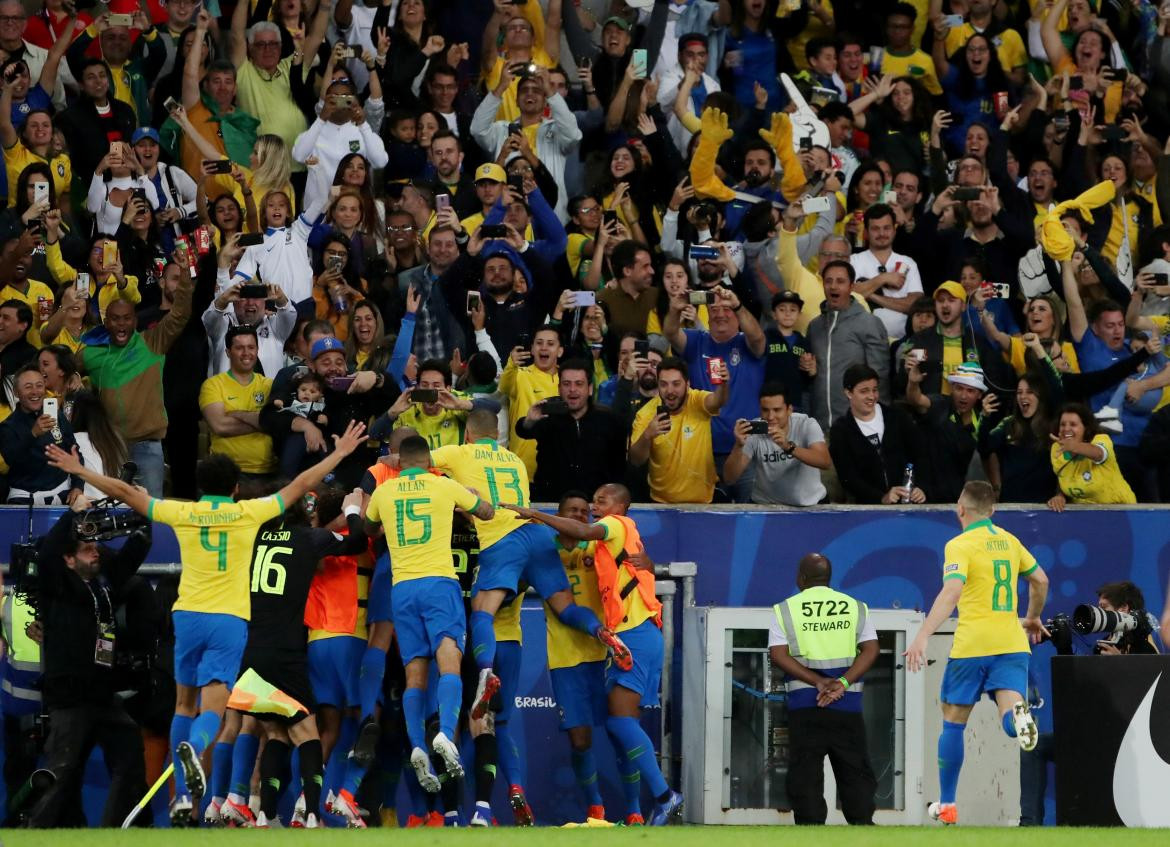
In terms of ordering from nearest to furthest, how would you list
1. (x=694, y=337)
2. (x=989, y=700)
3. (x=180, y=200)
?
(x=989, y=700) → (x=694, y=337) → (x=180, y=200)

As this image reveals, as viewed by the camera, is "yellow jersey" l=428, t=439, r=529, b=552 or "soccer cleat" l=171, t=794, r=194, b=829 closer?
"soccer cleat" l=171, t=794, r=194, b=829

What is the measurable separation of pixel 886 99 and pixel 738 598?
241 inches

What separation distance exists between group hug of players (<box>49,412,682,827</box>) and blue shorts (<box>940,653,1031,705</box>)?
196 cm

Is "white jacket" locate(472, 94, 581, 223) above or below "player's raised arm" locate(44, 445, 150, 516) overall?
above

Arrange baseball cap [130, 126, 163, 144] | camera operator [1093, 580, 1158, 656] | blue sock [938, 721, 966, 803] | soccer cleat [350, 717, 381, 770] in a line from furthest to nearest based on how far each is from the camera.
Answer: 1. baseball cap [130, 126, 163, 144]
2. camera operator [1093, 580, 1158, 656]
3. soccer cleat [350, 717, 381, 770]
4. blue sock [938, 721, 966, 803]

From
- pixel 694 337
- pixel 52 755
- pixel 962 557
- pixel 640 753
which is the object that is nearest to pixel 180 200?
pixel 694 337

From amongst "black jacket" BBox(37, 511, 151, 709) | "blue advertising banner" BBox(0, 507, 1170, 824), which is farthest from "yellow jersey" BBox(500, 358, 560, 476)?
"black jacket" BBox(37, 511, 151, 709)

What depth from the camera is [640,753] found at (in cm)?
1298

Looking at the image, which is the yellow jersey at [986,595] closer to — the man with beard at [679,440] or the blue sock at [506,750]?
the man with beard at [679,440]

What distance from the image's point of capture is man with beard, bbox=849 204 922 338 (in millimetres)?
16344

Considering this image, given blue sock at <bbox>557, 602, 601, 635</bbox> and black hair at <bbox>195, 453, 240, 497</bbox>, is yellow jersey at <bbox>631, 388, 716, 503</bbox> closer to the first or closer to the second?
blue sock at <bbox>557, 602, 601, 635</bbox>

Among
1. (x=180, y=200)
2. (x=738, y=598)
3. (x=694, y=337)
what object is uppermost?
(x=180, y=200)

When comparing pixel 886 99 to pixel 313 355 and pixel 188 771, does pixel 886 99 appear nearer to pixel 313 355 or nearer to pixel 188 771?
pixel 313 355

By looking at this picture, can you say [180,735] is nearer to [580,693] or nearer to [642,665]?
[580,693]
